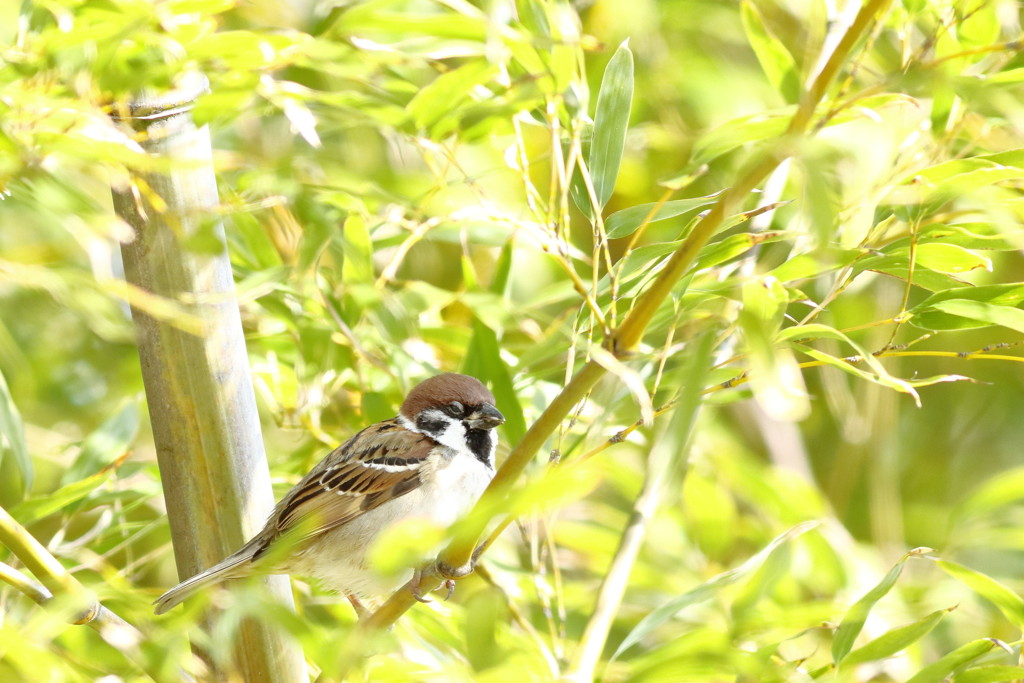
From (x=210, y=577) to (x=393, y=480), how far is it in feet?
1.87

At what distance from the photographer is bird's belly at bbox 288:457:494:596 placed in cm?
162

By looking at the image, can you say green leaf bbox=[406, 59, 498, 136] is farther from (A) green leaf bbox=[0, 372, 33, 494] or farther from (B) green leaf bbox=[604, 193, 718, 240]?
(A) green leaf bbox=[0, 372, 33, 494]

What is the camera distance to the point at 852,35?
2.49 ft

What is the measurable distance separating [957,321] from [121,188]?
2.79 feet

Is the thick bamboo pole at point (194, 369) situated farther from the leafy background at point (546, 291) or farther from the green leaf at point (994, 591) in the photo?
the green leaf at point (994, 591)

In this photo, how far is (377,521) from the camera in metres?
1.70

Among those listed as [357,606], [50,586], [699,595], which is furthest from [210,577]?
[699,595]

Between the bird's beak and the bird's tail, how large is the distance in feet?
1.50

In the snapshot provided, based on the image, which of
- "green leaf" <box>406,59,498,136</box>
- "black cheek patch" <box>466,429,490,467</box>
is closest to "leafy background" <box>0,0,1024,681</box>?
"green leaf" <box>406,59,498,136</box>

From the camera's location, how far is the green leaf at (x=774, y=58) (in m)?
1.26

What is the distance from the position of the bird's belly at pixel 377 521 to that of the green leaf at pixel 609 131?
0.74 meters

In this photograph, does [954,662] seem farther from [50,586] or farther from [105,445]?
[105,445]

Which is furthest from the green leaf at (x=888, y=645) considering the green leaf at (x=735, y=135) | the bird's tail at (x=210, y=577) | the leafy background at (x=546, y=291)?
the bird's tail at (x=210, y=577)

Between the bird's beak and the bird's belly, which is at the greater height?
the bird's beak
